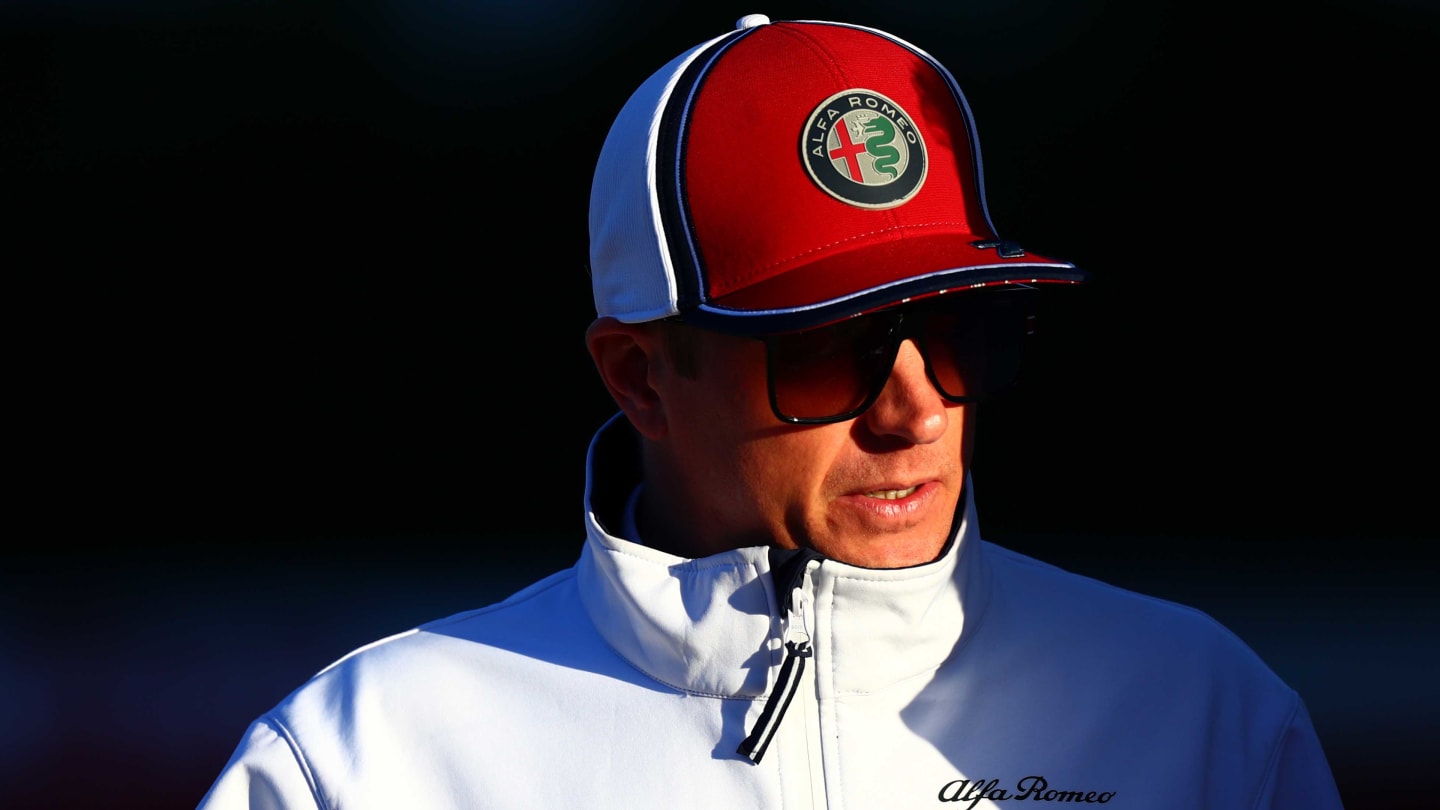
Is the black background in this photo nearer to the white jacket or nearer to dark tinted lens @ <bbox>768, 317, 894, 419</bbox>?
the white jacket

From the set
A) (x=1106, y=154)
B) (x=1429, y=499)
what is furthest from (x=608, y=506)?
(x=1429, y=499)

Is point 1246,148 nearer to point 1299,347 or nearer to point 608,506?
point 1299,347

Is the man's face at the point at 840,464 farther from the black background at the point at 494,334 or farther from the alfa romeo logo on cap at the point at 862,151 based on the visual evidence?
the black background at the point at 494,334

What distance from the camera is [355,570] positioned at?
536 cm

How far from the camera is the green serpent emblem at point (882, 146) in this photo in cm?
144

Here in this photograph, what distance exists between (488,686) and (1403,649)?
3.56 metres

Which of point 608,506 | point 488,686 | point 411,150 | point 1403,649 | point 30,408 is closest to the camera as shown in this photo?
point 488,686

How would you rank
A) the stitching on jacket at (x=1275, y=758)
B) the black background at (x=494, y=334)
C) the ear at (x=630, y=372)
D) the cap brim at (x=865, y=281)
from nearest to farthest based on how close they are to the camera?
the cap brim at (x=865, y=281) → the stitching on jacket at (x=1275, y=758) → the ear at (x=630, y=372) → the black background at (x=494, y=334)

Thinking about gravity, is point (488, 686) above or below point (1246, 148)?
below

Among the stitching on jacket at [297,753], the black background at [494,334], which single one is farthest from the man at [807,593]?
the black background at [494,334]

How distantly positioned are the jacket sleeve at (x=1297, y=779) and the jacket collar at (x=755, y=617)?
14.1 inches

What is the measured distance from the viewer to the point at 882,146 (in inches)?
56.8

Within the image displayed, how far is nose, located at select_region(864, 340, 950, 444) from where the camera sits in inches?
55.5

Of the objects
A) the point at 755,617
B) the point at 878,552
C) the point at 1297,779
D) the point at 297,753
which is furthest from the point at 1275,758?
the point at 297,753
